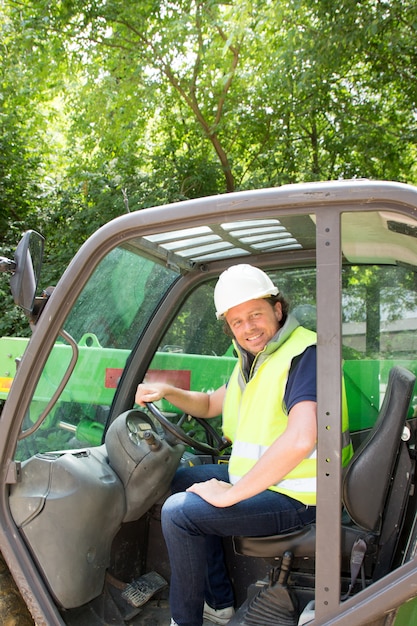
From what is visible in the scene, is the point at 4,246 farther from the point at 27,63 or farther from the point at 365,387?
the point at 365,387

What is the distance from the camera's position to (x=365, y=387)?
2.71 metres

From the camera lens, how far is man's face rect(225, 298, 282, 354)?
2543mm

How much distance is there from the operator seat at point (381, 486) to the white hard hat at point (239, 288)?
601mm

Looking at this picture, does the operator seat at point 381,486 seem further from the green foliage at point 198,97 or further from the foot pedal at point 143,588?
the green foliage at point 198,97

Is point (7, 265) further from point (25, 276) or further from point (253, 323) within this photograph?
point (253, 323)

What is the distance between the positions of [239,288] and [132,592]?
134cm

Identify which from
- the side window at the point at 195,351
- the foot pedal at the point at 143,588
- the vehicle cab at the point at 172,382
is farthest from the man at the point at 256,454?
the side window at the point at 195,351

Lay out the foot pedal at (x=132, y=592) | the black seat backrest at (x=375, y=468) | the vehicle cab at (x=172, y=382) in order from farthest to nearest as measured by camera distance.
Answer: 1. the foot pedal at (x=132, y=592)
2. the black seat backrest at (x=375, y=468)
3. the vehicle cab at (x=172, y=382)

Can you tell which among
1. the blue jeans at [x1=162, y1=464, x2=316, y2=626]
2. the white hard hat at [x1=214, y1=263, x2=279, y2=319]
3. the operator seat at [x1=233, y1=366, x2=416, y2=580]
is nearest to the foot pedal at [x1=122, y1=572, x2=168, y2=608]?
the blue jeans at [x1=162, y1=464, x2=316, y2=626]

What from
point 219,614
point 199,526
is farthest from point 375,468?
point 219,614

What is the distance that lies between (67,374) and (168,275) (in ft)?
2.82

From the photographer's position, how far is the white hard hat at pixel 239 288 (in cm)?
250

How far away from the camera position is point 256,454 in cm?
238

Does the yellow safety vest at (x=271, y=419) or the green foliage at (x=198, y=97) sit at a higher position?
the green foliage at (x=198, y=97)
